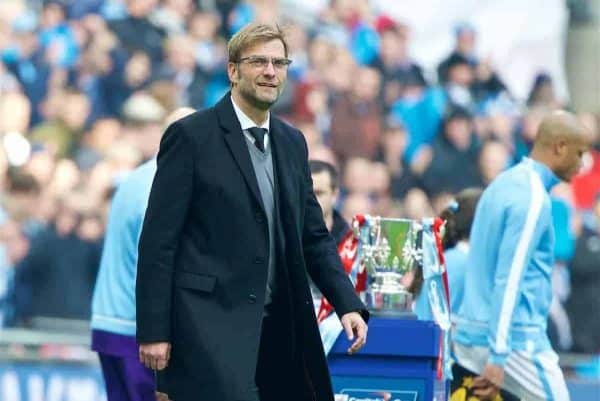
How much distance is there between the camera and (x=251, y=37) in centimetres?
655

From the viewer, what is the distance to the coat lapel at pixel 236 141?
21.3ft

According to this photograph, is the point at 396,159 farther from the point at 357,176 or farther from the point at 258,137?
the point at 258,137

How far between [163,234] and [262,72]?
70cm

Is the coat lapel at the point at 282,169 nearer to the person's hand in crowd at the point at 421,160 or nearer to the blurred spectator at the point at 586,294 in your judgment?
the blurred spectator at the point at 586,294

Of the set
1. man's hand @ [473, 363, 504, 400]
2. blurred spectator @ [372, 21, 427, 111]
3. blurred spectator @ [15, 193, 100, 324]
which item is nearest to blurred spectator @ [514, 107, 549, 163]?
blurred spectator @ [372, 21, 427, 111]

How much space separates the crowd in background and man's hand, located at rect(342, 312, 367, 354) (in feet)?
26.9

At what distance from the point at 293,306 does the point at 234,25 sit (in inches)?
455

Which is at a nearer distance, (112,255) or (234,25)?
(112,255)

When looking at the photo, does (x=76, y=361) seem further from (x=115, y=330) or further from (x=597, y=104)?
(x=597, y=104)

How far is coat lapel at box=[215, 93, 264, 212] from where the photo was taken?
21.3 ft

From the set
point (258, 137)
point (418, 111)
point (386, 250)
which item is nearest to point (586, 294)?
point (418, 111)

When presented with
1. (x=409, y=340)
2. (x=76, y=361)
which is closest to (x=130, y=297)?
(x=409, y=340)

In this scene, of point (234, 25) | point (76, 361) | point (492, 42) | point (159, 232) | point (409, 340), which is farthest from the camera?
point (492, 42)

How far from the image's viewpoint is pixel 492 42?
1948cm
